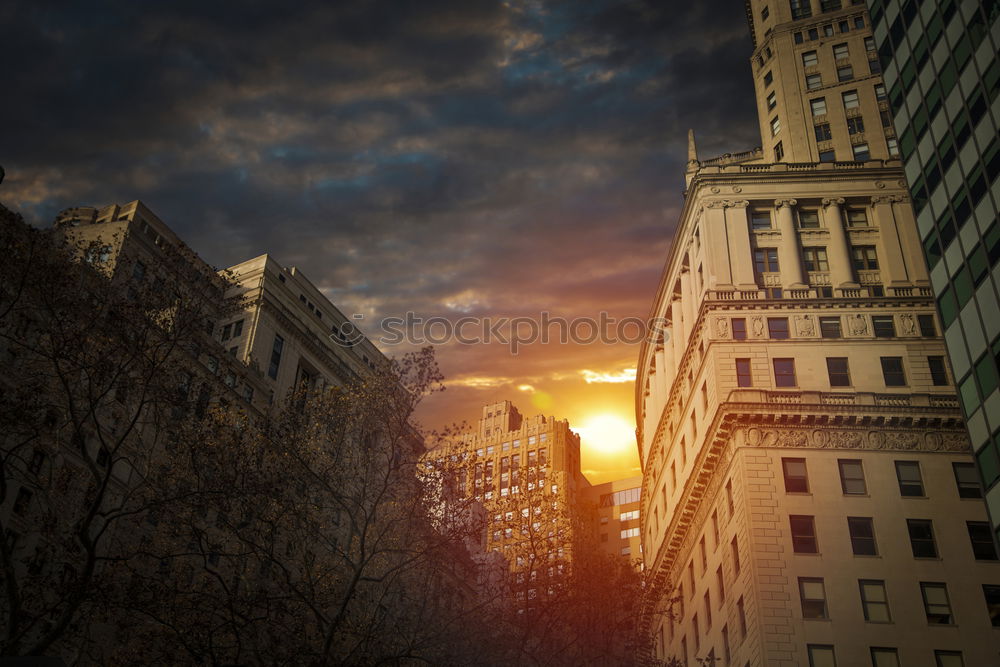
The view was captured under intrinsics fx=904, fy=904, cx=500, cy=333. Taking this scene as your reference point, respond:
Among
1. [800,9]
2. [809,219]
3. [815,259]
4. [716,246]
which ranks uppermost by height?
[800,9]

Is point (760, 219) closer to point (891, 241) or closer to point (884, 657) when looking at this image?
point (891, 241)

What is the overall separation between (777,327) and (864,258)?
36.7ft

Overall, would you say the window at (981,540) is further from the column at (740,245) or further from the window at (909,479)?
the column at (740,245)

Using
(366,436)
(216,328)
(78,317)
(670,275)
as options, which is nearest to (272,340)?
(216,328)

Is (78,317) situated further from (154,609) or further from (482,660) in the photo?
(482,660)

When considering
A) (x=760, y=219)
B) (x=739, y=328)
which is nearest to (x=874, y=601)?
(x=739, y=328)

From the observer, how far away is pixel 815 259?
222 feet

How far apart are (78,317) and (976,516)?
47.9 m

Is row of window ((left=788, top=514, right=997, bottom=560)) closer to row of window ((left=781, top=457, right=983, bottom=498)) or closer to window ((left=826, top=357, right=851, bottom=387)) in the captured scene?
row of window ((left=781, top=457, right=983, bottom=498))

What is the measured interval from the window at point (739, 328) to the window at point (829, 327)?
500 cm

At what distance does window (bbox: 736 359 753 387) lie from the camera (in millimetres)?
59500

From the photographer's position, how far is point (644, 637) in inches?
2463

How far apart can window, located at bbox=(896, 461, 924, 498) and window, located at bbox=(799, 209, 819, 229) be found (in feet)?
72.3

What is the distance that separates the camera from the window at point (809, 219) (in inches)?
2739
